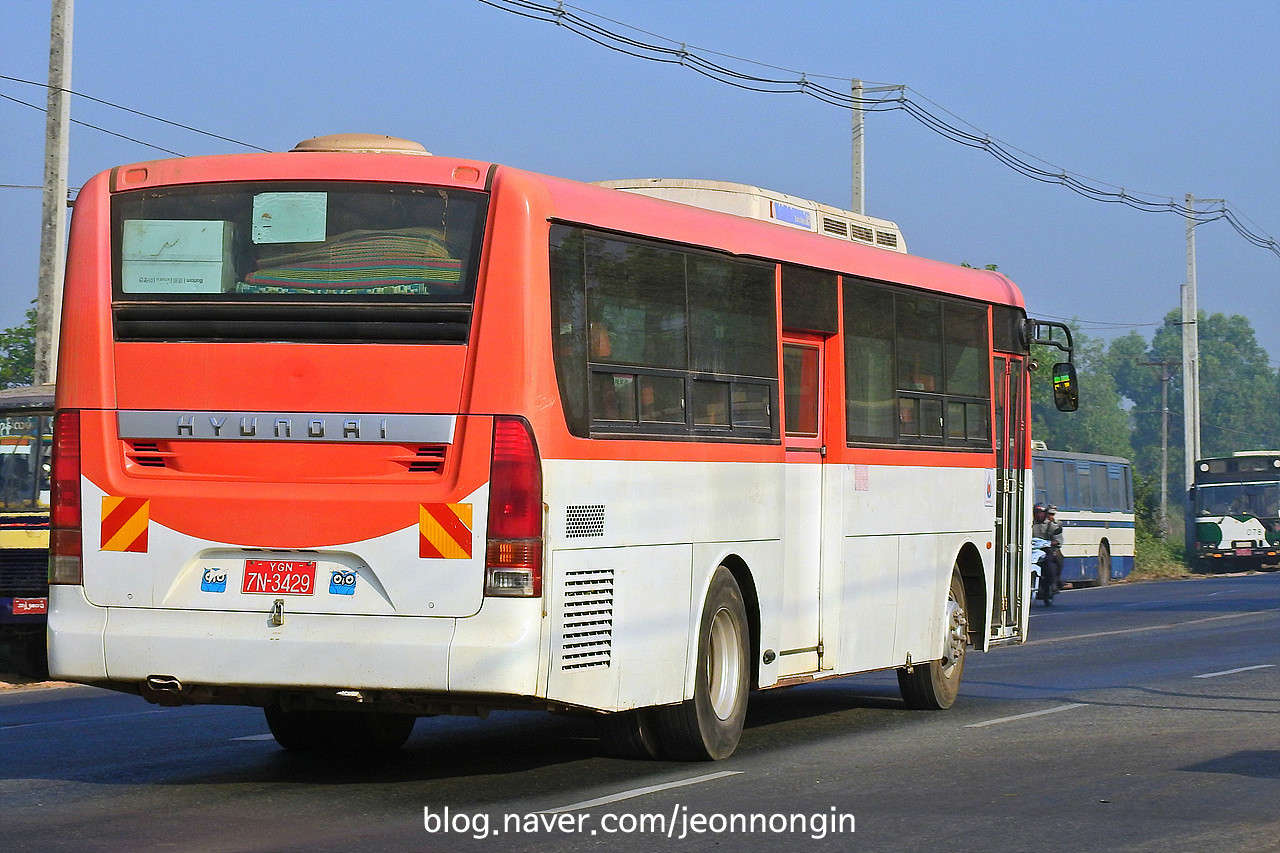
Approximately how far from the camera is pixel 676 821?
8.45 meters

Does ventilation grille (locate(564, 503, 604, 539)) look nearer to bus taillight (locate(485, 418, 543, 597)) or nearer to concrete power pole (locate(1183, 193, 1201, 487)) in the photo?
bus taillight (locate(485, 418, 543, 597))

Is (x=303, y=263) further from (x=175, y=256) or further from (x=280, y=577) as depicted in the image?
(x=280, y=577)

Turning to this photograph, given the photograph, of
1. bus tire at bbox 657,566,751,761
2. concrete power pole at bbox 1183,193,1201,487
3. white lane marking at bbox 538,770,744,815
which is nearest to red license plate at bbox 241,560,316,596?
white lane marking at bbox 538,770,744,815

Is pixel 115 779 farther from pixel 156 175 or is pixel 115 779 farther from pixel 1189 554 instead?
pixel 1189 554

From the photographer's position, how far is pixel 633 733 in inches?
416

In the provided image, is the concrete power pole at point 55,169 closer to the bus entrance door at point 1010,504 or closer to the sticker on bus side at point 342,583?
the bus entrance door at point 1010,504

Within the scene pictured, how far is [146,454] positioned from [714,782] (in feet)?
11.1

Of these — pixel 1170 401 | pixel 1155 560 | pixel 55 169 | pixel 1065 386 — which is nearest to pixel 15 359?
pixel 55 169

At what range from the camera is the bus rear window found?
908 cm

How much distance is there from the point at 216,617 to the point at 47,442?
27.9ft

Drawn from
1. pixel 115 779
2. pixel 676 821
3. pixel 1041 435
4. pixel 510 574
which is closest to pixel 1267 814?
pixel 676 821

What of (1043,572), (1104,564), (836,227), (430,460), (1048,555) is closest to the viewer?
(430,460)

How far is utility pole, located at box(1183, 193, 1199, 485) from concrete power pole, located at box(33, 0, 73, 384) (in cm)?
4225

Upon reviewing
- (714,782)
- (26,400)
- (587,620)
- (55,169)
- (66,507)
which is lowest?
(714,782)
